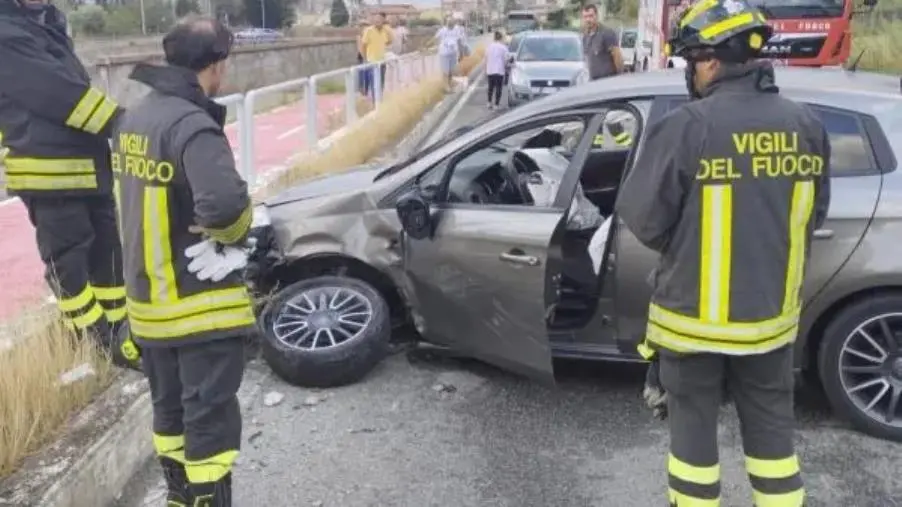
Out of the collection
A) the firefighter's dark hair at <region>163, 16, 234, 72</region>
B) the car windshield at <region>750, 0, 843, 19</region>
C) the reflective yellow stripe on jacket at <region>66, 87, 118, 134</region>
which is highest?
the firefighter's dark hair at <region>163, 16, 234, 72</region>

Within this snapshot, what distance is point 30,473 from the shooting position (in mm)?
3365

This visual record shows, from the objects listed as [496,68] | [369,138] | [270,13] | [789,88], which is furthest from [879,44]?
[270,13]

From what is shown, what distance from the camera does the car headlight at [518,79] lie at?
1895 centimetres

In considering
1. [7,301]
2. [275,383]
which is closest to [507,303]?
[275,383]

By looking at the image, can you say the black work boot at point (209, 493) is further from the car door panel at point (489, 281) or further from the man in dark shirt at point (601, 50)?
the man in dark shirt at point (601, 50)

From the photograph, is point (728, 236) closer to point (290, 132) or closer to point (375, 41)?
point (290, 132)

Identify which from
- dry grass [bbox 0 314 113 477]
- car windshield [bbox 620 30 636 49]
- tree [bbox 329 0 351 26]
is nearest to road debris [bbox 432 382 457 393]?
dry grass [bbox 0 314 113 477]

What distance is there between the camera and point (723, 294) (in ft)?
9.26

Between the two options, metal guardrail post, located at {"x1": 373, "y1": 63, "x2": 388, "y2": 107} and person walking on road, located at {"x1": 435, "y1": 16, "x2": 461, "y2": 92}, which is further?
person walking on road, located at {"x1": 435, "y1": 16, "x2": 461, "y2": 92}

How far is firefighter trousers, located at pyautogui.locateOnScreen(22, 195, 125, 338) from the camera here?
14.5ft

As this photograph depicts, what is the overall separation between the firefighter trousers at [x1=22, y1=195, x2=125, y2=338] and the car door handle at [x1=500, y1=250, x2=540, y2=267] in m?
1.93

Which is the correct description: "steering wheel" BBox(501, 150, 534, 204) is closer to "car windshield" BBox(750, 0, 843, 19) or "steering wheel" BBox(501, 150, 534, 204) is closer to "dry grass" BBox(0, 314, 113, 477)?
"dry grass" BBox(0, 314, 113, 477)

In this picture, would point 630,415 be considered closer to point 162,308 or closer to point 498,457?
point 498,457

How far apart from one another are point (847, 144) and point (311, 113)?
834 centimetres
